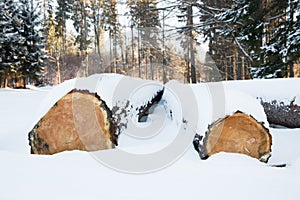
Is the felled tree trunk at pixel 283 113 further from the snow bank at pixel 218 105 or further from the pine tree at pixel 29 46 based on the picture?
the pine tree at pixel 29 46

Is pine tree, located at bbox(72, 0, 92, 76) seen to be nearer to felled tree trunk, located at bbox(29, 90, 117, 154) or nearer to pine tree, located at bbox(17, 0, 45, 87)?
pine tree, located at bbox(17, 0, 45, 87)

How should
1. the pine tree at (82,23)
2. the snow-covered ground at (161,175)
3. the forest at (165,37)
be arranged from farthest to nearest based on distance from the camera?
the pine tree at (82,23) < the forest at (165,37) < the snow-covered ground at (161,175)

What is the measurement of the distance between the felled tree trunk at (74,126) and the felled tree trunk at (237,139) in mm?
863

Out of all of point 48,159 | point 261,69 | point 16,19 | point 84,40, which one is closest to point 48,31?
point 84,40

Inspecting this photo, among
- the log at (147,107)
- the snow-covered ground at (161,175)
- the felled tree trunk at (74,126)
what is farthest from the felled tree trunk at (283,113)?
the felled tree trunk at (74,126)

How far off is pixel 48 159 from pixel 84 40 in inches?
743

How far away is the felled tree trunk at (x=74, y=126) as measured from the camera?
196 cm

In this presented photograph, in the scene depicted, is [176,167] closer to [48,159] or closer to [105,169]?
[105,169]

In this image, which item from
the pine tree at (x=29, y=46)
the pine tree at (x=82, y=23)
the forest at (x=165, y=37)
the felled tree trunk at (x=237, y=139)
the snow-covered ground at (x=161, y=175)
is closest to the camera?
the snow-covered ground at (x=161, y=175)

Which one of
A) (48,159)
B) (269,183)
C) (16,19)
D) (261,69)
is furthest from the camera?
(16,19)

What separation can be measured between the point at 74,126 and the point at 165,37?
15.3 ft

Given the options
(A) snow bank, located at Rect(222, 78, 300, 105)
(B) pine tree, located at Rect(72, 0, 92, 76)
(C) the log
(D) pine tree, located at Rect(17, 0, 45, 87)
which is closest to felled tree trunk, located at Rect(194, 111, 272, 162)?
(A) snow bank, located at Rect(222, 78, 300, 105)

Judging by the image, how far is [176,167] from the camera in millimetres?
1693

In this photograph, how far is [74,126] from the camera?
6.52ft
